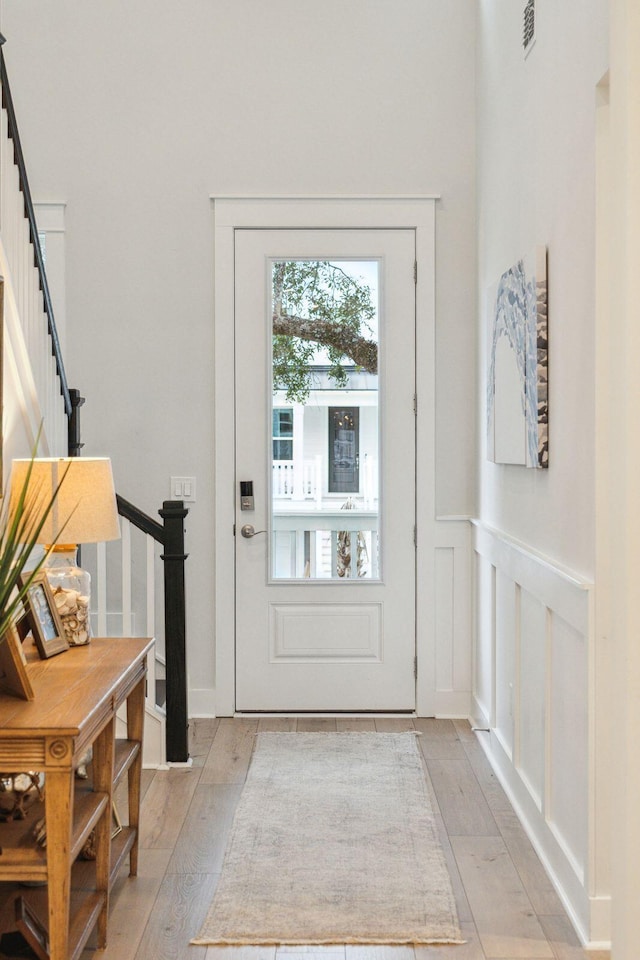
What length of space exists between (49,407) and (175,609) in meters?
0.92

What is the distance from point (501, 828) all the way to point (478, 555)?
1438 mm

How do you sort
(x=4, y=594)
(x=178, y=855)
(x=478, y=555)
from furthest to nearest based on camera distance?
(x=478, y=555) < (x=178, y=855) < (x=4, y=594)

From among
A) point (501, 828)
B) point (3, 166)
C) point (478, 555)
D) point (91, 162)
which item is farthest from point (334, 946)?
point (91, 162)

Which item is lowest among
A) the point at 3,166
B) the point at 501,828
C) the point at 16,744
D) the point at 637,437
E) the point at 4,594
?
the point at 501,828

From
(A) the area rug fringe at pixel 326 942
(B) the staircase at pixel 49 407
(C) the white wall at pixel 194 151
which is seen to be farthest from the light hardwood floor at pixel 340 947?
(C) the white wall at pixel 194 151

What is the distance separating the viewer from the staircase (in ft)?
10.7

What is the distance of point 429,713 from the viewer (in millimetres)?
4664

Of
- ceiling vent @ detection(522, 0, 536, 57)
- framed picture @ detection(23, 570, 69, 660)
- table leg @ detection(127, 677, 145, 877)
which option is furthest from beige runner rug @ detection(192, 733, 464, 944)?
ceiling vent @ detection(522, 0, 536, 57)

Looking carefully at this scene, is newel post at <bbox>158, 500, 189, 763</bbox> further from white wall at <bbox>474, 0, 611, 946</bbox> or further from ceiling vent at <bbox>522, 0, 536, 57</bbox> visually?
ceiling vent at <bbox>522, 0, 536, 57</bbox>

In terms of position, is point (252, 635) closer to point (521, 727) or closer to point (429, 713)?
point (429, 713)

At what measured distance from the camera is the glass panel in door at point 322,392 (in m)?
4.65

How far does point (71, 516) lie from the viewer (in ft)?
9.12

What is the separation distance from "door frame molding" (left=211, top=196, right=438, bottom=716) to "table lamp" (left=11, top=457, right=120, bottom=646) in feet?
5.83

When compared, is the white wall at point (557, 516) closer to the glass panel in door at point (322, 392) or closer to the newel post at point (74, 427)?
the glass panel in door at point (322, 392)
